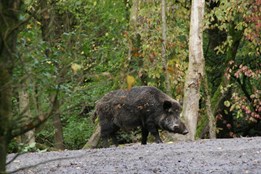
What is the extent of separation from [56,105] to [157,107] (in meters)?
12.2

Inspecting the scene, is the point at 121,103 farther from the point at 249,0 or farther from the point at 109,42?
the point at 109,42

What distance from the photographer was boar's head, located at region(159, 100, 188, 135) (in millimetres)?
16484

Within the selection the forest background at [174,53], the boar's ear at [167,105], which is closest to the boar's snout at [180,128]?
the boar's ear at [167,105]

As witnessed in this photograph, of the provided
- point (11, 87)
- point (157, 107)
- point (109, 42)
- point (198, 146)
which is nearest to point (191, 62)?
point (157, 107)

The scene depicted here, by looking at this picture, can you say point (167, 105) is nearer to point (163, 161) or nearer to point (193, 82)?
point (193, 82)

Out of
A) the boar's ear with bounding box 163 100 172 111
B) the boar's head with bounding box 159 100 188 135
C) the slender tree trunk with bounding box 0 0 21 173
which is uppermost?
the slender tree trunk with bounding box 0 0 21 173

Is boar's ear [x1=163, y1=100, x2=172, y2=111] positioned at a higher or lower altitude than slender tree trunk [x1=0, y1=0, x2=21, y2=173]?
lower

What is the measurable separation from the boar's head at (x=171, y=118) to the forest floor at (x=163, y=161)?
9.64 ft

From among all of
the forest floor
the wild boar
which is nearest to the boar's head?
the wild boar

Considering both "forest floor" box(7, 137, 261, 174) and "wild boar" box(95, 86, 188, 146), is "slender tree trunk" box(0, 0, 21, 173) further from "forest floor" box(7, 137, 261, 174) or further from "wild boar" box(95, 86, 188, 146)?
"wild boar" box(95, 86, 188, 146)

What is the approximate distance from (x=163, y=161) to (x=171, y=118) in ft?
18.2

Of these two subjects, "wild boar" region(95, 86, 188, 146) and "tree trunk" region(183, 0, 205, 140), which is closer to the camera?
"wild boar" region(95, 86, 188, 146)

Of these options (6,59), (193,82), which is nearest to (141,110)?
(193,82)

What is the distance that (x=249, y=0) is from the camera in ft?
70.2
